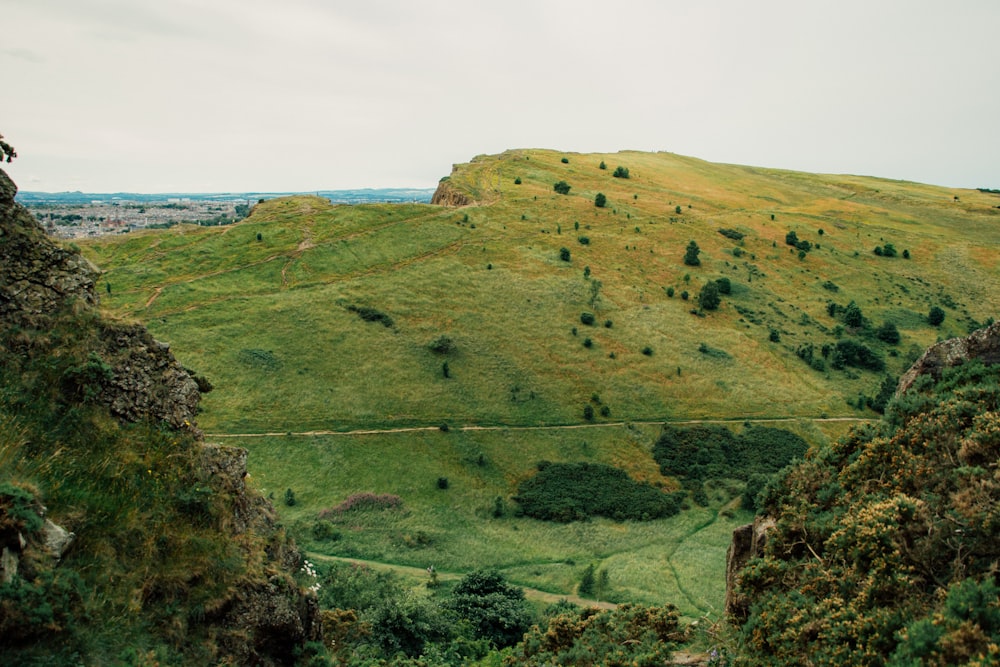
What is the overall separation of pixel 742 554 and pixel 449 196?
94167 millimetres

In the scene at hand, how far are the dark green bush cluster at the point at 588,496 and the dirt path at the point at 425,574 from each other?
33.2ft

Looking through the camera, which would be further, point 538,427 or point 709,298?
point 709,298

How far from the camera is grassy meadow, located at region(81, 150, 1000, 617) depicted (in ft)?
141

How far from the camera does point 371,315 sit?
63.5 meters

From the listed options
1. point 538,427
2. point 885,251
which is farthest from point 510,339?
point 885,251

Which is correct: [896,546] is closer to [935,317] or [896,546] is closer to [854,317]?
[854,317]

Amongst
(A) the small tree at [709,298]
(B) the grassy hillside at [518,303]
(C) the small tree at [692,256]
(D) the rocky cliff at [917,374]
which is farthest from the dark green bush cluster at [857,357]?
(D) the rocky cliff at [917,374]

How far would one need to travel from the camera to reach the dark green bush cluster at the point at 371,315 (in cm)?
6309

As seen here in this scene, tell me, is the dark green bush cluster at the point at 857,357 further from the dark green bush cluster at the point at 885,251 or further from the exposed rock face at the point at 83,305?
the exposed rock face at the point at 83,305

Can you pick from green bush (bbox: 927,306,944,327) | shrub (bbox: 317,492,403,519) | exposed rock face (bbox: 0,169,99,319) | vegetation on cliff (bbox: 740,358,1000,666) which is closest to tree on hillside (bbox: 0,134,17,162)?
exposed rock face (bbox: 0,169,99,319)

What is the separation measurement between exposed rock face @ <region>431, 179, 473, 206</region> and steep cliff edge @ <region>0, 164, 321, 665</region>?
87.2 metres

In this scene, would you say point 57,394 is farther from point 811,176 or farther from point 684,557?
→ point 811,176

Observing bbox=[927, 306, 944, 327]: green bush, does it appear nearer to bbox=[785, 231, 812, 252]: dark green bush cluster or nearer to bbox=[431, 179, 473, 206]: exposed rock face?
bbox=[785, 231, 812, 252]: dark green bush cluster

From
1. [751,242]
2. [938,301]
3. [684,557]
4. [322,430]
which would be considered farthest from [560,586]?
[938,301]
